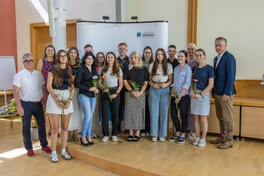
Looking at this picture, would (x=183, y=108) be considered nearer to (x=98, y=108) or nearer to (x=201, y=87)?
(x=201, y=87)

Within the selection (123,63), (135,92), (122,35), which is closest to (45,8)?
(122,35)

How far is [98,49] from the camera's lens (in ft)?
14.8

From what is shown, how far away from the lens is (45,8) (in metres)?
6.23

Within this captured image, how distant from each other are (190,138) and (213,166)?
Answer: 1045 mm

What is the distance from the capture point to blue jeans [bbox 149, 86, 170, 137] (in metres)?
3.66

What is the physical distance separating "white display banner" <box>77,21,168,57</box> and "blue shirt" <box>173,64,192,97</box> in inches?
39.4

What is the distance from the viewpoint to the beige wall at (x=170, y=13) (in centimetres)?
479

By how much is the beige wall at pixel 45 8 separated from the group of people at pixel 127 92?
1.96m

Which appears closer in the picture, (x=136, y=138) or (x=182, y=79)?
(x=182, y=79)

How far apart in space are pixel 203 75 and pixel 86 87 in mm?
1638

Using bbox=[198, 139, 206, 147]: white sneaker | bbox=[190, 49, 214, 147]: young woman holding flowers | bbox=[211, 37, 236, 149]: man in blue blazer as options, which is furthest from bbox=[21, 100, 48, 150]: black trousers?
bbox=[211, 37, 236, 149]: man in blue blazer

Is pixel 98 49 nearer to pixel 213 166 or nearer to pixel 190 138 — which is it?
pixel 190 138

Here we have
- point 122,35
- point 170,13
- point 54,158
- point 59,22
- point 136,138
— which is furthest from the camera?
point 170,13

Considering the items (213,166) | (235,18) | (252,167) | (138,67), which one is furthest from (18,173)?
(235,18)
